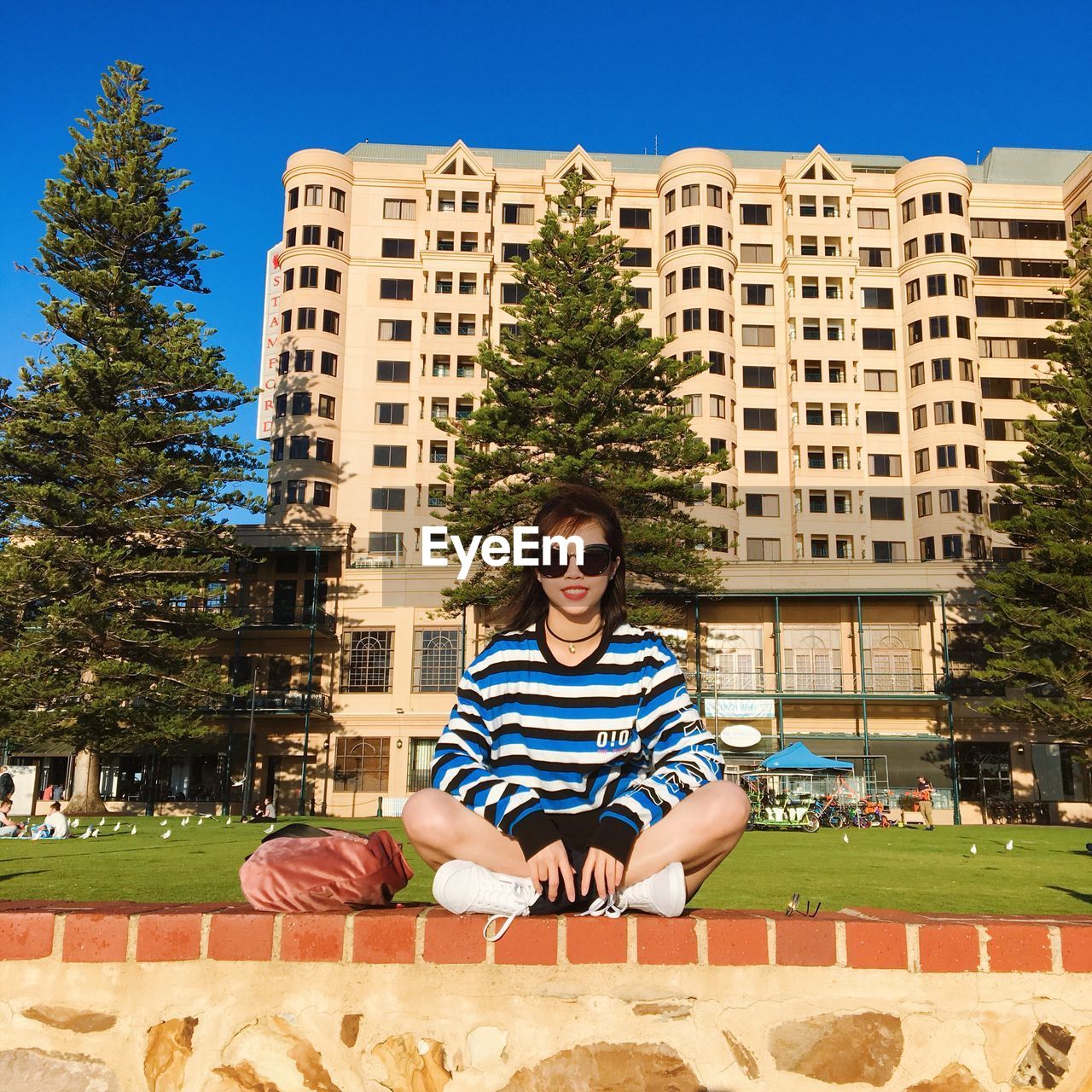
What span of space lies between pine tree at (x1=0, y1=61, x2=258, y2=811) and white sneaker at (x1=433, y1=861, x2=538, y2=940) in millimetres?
27848

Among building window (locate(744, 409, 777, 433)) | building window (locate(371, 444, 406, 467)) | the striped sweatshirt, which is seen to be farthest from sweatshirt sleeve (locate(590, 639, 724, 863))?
building window (locate(744, 409, 777, 433))

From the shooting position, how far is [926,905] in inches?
349

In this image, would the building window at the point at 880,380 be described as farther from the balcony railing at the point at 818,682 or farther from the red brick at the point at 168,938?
the red brick at the point at 168,938

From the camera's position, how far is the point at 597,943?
2436 millimetres

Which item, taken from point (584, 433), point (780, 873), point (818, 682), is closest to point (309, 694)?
point (584, 433)

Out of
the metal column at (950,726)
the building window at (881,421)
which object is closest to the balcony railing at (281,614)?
the metal column at (950,726)

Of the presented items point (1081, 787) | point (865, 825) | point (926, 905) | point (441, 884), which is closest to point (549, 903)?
point (441, 884)

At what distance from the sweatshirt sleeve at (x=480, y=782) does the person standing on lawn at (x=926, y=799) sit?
87.8ft

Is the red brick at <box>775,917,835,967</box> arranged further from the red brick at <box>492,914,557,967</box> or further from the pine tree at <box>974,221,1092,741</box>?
the pine tree at <box>974,221,1092,741</box>

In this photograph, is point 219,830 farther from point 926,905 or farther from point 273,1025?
point 273,1025

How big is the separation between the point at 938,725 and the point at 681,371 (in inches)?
693

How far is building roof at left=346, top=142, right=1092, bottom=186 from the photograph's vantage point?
175 ft

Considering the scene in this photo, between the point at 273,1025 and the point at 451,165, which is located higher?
the point at 451,165

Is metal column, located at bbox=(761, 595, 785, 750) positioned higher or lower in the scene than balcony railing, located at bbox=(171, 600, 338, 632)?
lower
